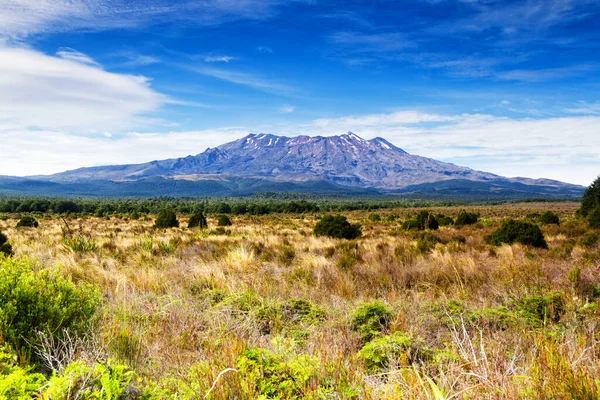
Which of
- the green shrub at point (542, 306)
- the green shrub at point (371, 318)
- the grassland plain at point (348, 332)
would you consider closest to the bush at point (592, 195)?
the grassland plain at point (348, 332)

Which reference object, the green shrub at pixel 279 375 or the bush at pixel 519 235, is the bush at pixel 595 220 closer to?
the bush at pixel 519 235

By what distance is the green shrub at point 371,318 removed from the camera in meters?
4.05

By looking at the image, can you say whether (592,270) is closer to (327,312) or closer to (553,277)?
(553,277)

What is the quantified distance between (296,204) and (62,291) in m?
73.7

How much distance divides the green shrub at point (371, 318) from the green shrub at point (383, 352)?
0.62 meters

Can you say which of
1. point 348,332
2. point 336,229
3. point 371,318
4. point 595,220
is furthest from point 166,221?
A: point 595,220

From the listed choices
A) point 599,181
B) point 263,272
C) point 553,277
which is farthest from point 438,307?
point 599,181

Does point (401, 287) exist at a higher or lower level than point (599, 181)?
lower

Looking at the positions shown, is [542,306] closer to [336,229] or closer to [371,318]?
[371,318]

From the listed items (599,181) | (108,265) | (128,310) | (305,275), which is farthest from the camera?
(599,181)

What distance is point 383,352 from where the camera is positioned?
10.5 feet

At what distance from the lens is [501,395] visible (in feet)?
6.83

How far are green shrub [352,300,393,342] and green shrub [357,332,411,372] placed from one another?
62cm

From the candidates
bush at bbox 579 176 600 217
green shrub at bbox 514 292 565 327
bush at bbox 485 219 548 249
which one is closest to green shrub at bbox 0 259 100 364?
green shrub at bbox 514 292 565 327
